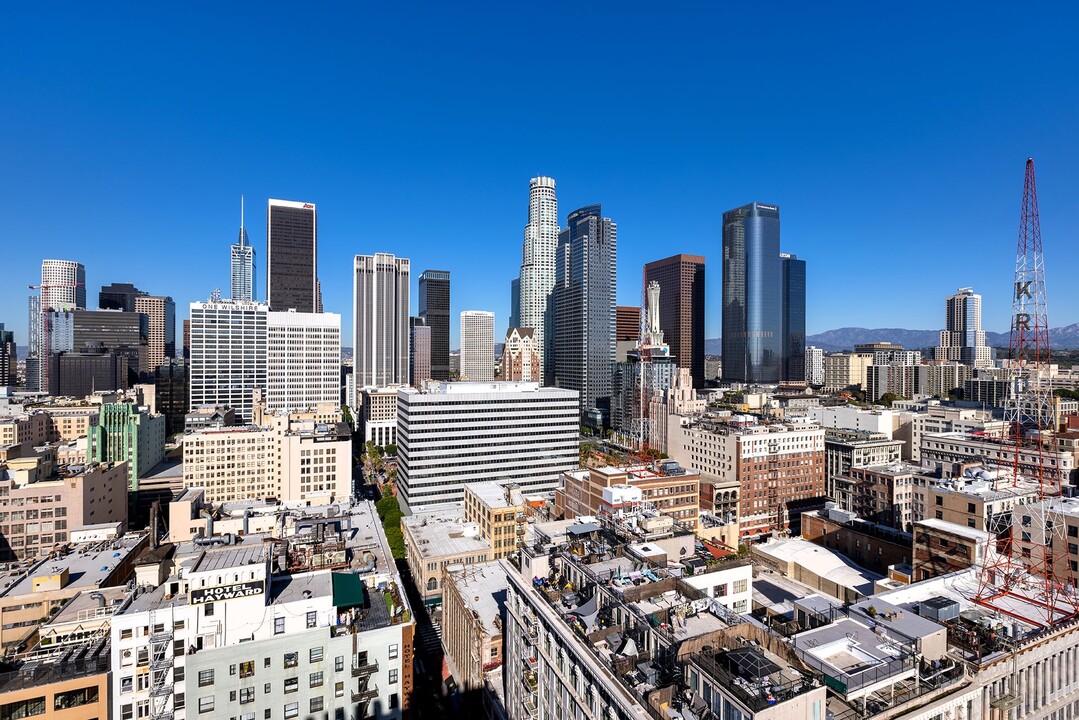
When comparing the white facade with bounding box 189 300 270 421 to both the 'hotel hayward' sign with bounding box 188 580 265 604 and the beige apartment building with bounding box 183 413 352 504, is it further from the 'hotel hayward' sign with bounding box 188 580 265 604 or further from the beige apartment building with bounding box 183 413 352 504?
the 'hotel hayward' sign with bounding box 188 580 265 604

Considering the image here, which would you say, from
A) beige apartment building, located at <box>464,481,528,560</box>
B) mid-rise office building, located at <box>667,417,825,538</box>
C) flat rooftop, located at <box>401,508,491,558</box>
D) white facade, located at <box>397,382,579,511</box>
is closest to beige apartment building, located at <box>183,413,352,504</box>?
white facade, located at <box>397,382,579,511</box>

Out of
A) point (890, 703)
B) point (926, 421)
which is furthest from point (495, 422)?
point (926, 421)

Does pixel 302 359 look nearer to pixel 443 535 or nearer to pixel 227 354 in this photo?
pixel 227 354

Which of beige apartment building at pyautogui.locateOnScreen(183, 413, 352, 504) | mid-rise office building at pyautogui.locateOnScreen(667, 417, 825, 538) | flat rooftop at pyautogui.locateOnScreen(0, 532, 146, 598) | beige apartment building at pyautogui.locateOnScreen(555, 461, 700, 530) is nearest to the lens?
flat rooftop at pyautogui.locateOnScreen(0, 532, 146, 598)

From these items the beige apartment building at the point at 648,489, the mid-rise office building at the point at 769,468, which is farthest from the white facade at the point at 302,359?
the mid-rise office building at the point at 769,468

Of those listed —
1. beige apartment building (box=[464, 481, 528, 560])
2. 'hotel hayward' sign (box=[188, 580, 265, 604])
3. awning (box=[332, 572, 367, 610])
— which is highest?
'hotel hayward' sign (box=[188, 580, 265, 604])

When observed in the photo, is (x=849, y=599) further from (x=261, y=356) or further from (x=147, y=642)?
(x=261, y=356)
